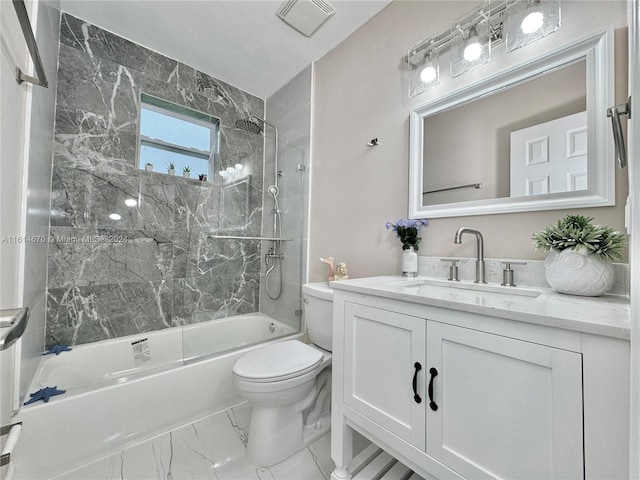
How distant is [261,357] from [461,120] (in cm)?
165

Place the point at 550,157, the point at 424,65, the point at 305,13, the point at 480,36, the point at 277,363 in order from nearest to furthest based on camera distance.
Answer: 1. the point at 550,157
2. the point at 480,36
3. the point at 277,363
4. the point at 424,65
5. the point at 305,13

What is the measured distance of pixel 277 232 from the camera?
7.93 ft

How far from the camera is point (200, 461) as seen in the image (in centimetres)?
129

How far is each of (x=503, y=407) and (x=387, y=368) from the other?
0.36 m

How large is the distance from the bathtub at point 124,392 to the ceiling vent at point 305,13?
7.58ft

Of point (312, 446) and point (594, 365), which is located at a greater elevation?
point (594, 365)

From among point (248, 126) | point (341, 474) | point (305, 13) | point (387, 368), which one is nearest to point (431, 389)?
point (387, 368)

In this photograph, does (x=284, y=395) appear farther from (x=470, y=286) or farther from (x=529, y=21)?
(x=529, y=21)

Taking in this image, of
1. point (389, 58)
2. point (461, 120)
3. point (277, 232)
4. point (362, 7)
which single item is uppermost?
point (362, 7)

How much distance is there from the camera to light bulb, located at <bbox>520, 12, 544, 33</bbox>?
1076 mm

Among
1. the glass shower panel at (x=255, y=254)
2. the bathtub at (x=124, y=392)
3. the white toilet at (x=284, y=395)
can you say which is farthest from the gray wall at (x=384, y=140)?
the bathtub at (x=124, y=392)

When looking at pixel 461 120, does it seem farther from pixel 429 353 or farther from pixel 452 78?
pixel 429 353

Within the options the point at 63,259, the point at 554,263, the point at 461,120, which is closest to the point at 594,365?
the point at 554,263

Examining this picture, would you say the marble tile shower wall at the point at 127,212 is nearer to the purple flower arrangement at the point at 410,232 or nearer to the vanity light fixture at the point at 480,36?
the purple flower arrangement at the point at 410,232
